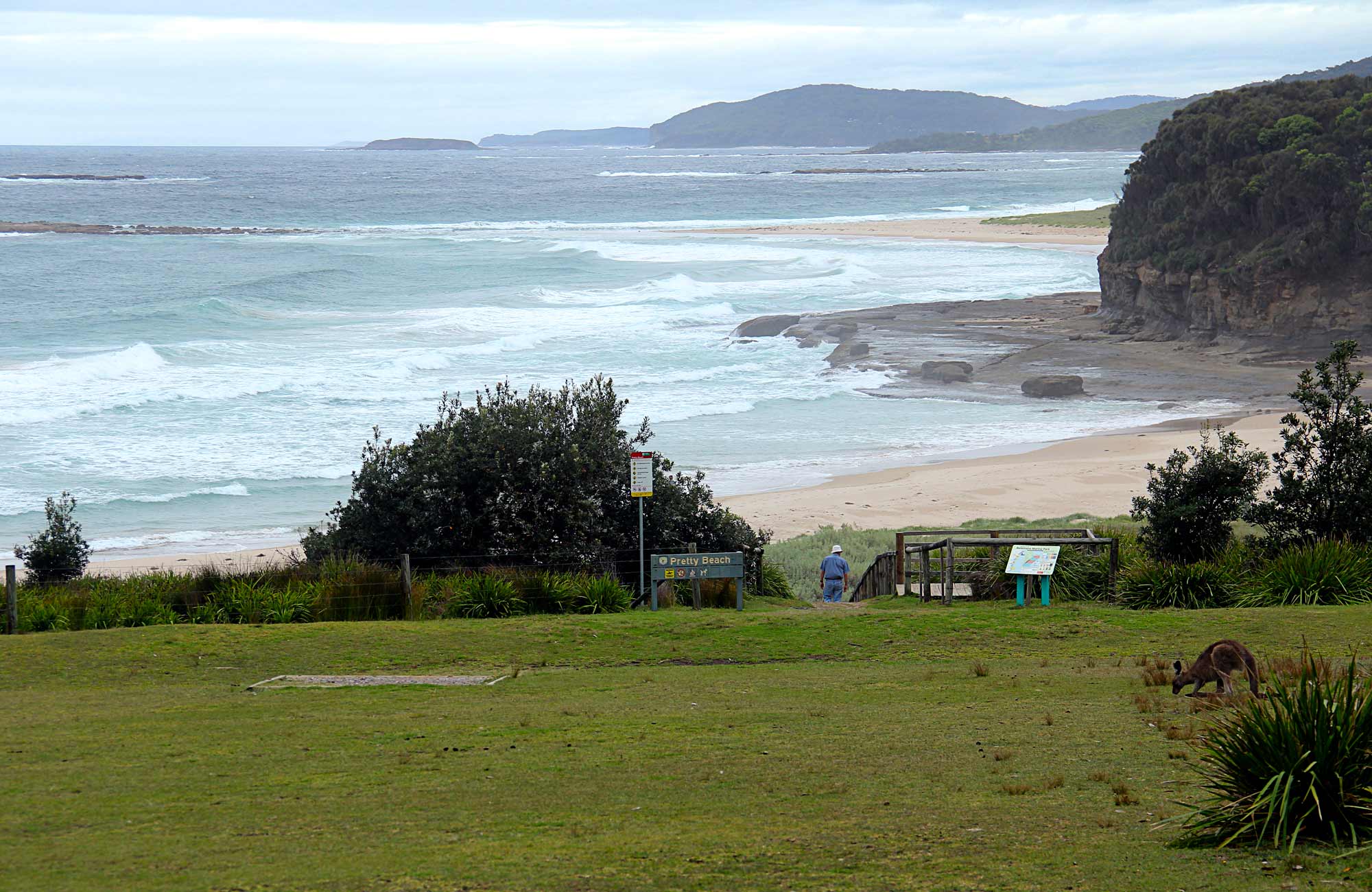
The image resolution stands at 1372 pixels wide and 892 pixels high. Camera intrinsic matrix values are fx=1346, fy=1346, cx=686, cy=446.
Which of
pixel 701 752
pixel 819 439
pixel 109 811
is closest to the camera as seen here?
pixel 109 811

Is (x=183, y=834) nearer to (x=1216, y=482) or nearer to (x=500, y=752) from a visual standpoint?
(x=500, y=752)

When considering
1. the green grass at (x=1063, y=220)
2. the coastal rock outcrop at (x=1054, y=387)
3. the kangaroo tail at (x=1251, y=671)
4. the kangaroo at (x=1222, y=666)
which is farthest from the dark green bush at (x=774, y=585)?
the green grass at (x=1063, y=220)

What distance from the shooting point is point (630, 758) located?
8648 millimetres

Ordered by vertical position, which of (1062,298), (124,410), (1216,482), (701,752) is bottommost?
(701,752)

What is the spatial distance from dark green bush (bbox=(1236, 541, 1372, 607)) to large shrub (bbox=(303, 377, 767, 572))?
6.70m

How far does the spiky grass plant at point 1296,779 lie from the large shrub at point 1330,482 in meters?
10.6

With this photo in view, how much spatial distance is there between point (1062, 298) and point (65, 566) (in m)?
50.1

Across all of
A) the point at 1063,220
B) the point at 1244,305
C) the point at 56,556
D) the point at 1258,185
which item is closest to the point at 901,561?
the point at 56,556

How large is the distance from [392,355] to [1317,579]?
3983cm

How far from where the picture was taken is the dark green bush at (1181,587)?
15094mm

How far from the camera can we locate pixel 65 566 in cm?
1852

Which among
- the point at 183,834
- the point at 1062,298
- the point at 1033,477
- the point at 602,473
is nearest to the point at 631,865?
the point at 183,834

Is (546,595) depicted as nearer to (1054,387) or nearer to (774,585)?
(774,585)

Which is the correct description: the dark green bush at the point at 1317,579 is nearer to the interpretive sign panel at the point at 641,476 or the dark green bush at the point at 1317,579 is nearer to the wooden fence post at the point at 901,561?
the wooden fence post at the point at 901,561
